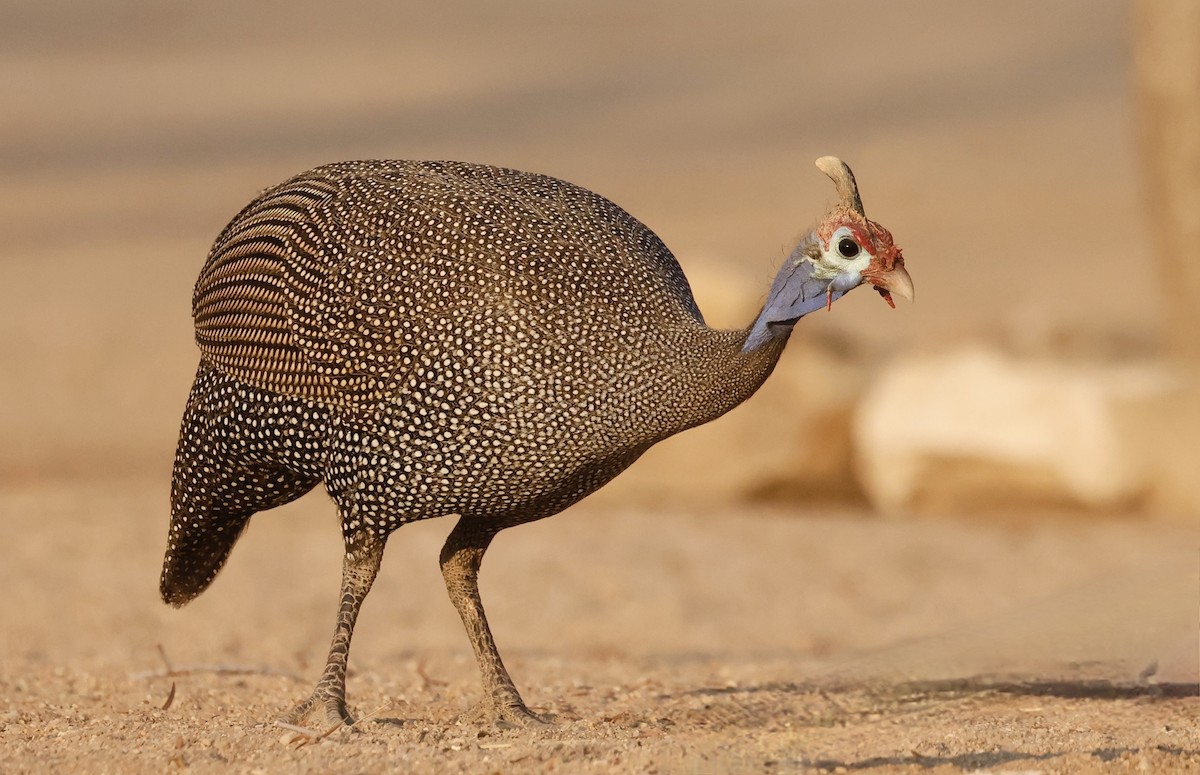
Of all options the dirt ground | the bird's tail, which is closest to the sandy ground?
the dirt ground

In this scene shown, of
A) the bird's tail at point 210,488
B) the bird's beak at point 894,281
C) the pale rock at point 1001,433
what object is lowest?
the bird's tail at point 210,488

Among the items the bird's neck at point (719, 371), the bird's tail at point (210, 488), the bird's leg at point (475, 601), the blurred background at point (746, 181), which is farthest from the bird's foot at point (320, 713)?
the blurred background at point (746, 181)

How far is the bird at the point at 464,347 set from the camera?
13.8 feet

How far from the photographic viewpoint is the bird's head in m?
4.16

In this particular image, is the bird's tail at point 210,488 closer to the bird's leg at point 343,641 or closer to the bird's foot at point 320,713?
the bird's leg at point 343,641

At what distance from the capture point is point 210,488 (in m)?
4.77

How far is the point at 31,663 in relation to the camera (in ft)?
19.1

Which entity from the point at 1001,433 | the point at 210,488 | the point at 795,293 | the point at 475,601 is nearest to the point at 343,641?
the point at 475,601

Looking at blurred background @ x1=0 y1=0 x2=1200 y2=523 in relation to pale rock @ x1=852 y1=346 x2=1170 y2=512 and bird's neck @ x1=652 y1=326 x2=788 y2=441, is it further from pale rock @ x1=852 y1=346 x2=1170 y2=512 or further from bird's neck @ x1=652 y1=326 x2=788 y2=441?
bird's neck @ x1=652 y1=326 x2=788 y2=441

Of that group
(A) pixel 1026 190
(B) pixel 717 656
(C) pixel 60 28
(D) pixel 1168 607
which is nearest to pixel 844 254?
(D) pixel 1168 607

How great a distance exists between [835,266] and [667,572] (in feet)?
13.2

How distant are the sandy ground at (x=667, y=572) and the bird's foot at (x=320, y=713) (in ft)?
0.27

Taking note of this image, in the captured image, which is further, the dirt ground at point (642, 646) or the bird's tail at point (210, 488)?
the bird's tail at point (210, 488)

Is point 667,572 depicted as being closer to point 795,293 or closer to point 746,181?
point 795,293
